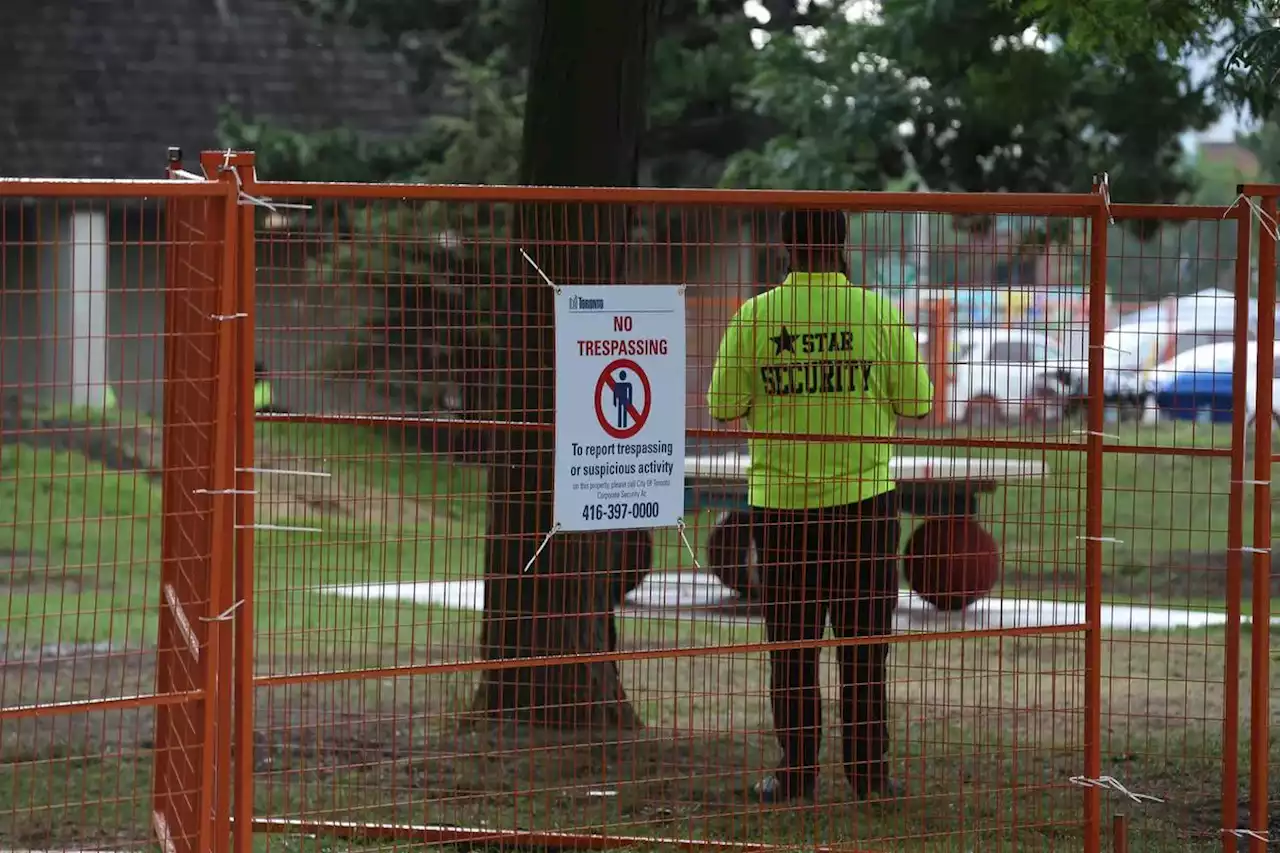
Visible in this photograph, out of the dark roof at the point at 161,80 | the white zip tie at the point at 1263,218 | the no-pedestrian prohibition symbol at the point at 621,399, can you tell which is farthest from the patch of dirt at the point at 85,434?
the dark roof at the point at 161,80

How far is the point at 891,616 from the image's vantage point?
6328mm

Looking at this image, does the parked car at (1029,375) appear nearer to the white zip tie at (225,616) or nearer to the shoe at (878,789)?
the shoe at (878,789)

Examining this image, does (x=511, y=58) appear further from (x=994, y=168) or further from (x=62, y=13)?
(x=62, y=13)

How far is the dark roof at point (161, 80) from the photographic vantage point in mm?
23969

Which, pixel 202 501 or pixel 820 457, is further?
pixel 820 457

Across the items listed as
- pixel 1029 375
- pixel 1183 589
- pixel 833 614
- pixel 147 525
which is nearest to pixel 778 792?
pixel 833 614

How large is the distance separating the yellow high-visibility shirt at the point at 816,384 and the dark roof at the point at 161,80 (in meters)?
18.4

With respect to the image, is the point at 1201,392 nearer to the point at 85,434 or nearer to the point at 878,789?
the point at 878,789

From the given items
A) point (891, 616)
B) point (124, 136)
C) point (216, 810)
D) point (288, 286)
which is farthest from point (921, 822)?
point (124, 136)

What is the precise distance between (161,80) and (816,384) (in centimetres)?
2057

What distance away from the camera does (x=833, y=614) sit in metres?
6.19

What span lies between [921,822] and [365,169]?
14.0 meters

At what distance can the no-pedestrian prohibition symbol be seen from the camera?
532 centimetres

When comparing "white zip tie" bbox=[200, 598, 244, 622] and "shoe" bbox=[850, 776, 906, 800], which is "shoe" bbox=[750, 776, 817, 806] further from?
"white zip tie" bbox=[200, 598, 244, 622]
